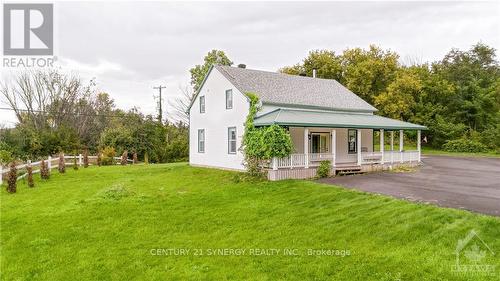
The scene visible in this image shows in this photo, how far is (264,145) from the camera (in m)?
15.5

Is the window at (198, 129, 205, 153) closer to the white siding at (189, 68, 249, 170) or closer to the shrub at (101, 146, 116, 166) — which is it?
the white siding at (189, 68, 249, 170)

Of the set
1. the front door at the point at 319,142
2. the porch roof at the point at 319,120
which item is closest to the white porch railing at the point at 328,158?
the porch roof at the point at 319,120

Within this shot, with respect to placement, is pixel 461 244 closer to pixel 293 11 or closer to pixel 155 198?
pixel 155 198

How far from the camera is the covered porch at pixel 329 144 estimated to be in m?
15.9

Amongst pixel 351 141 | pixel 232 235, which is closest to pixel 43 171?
pixel 232 235

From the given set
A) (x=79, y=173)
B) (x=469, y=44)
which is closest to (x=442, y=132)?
(x=469, y=44)

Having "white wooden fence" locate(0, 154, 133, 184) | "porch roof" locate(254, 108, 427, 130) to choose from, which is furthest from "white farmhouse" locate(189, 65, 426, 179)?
"white wooden fence" locate(0, 154, 133, 184)

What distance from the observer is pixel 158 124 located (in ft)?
117

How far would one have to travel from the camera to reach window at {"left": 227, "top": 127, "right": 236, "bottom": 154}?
750 inches

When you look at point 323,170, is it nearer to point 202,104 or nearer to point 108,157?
point 202,104

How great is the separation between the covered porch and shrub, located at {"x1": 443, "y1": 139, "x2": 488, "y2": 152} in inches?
609

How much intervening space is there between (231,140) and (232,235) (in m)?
11.0

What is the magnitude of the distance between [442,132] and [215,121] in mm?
26104

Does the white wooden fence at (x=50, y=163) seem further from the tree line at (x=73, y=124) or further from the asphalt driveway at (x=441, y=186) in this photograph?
the asphalt driveway at (x=441, y=186)
